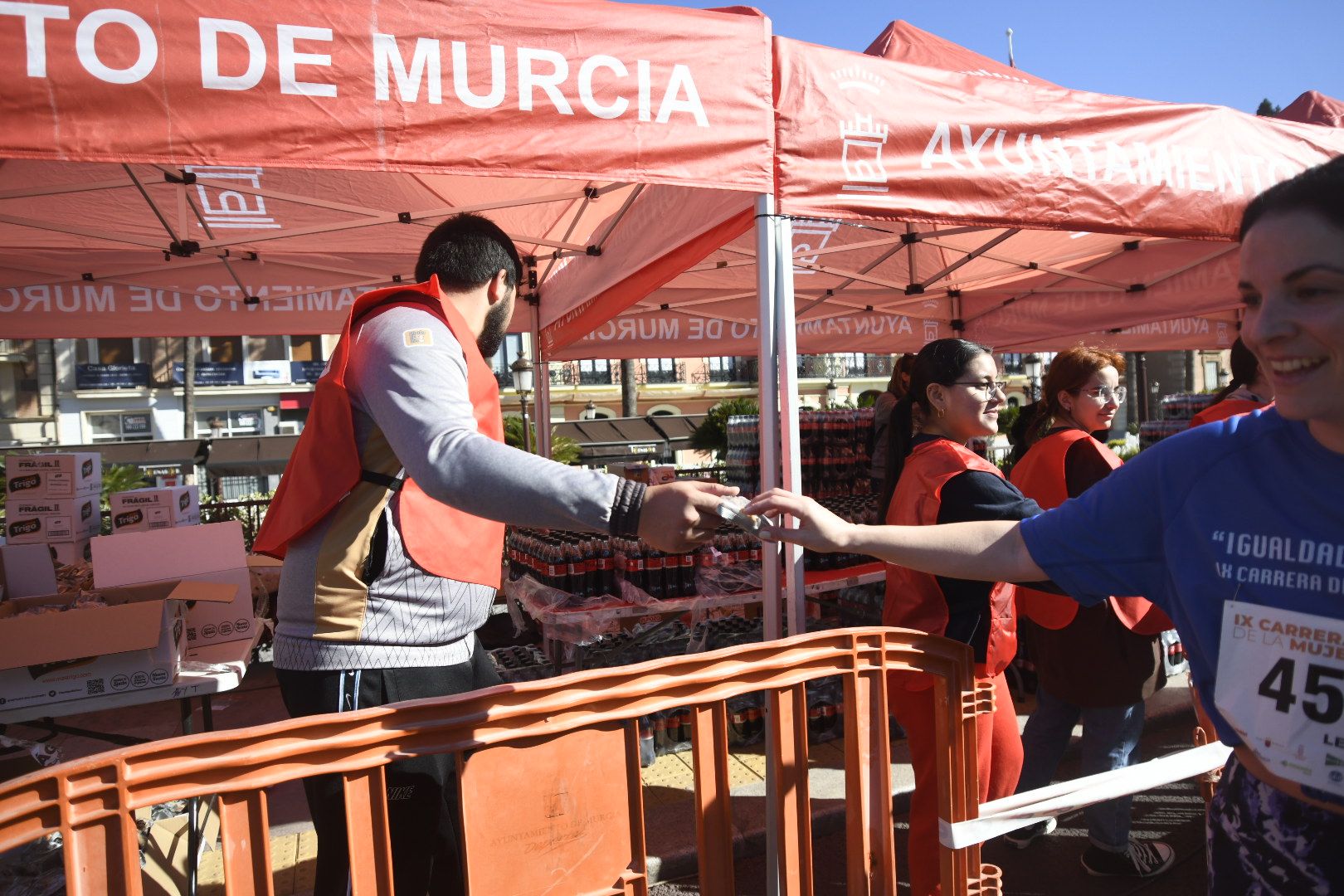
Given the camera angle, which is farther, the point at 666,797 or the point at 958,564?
the point at 666,797

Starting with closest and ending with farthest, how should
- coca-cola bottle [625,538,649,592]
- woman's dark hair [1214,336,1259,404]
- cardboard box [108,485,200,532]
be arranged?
woman's dark hair [1214,336,1259,404], coca-cola bottle [625,538,649,592], cardboard box [108,485,200,532]

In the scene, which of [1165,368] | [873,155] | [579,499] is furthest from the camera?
[1165,368]

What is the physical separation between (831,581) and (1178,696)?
2.49 meters

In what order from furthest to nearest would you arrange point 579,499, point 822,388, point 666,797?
point 822,388, point 666,797, point 579,499

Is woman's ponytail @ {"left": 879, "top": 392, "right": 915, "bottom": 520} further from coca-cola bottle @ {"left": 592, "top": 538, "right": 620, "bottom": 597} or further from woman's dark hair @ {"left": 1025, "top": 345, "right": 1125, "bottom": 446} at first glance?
coca-cola bottle @ {"left": 592, "top": 538, "right": 620, "bottom": 597}

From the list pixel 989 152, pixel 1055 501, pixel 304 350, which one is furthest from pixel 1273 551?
pixel 304 350

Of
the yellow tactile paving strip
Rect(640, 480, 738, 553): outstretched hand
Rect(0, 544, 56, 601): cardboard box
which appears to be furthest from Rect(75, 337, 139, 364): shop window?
Rect(640, 480, 738, 553): outstretched hand

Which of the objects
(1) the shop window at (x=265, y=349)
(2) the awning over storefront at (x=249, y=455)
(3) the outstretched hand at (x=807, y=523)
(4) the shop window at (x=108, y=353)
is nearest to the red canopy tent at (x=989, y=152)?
(3) the outstretched hand at (x=807, y=523)

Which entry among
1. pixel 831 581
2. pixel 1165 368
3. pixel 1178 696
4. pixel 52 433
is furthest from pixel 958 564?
pixel 52 433

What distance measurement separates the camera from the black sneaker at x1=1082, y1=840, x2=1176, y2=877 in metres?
3.12

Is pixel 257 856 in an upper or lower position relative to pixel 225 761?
lower

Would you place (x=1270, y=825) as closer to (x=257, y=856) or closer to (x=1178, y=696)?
(x=257, y=856)

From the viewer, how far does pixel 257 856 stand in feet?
4.34

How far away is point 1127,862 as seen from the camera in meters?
3.12
